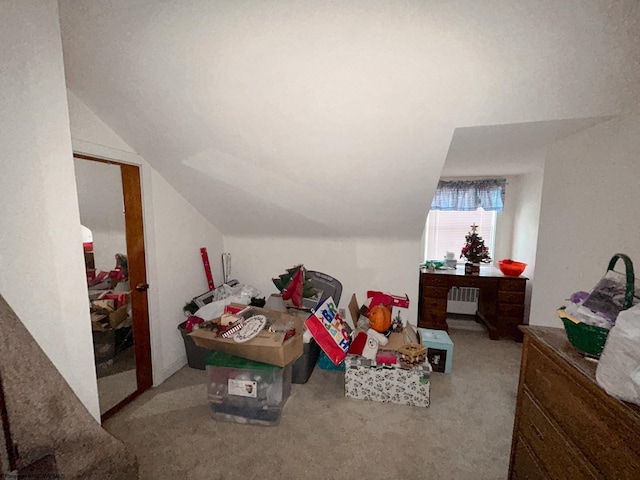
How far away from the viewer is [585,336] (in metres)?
0.92

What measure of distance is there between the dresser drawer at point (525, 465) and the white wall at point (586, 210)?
97 cm

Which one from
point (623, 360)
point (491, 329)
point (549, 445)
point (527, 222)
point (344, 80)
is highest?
point (344, 80)

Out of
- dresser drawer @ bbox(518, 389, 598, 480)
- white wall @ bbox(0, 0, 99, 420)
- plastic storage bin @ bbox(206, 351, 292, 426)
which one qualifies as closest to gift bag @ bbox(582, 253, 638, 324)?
dresser drawer @ bbox(518, 389, 598, 480)

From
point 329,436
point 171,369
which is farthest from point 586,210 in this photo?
point 171,369

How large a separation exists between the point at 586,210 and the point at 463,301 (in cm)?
257

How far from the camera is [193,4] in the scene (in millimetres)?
1106

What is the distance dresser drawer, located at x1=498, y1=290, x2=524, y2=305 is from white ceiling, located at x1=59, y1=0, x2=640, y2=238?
1821 mm

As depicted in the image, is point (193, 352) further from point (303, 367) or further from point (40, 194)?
point (40, 194)

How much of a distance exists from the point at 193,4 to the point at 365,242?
7.77 ft

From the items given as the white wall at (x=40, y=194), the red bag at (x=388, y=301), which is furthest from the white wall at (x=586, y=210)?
the white wall at (x=40, y=194)

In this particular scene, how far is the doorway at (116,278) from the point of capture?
2.01 m

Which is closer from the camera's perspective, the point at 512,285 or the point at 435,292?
the point at 512,285

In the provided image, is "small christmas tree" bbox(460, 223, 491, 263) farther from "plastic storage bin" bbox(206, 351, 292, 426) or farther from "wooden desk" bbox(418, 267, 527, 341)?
"plastic storage bin" bbox(206, 351, 292, 426)

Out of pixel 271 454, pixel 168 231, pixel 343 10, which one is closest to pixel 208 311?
pixel 168 231
